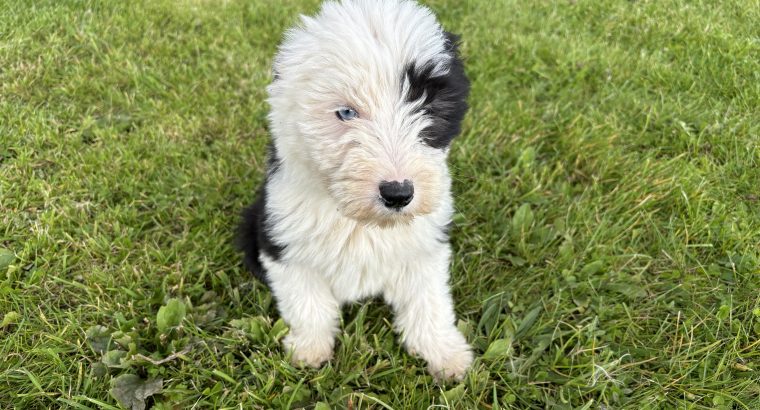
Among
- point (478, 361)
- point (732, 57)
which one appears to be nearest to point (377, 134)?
point (478, 361)

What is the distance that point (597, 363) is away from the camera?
2541 mm

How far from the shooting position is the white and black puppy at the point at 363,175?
6.33 ft

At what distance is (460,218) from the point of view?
336 centimetres

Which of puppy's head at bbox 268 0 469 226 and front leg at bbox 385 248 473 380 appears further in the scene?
front leg at bbox 385 248 473 380

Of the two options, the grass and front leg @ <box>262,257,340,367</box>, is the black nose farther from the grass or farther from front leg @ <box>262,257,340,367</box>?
the grass

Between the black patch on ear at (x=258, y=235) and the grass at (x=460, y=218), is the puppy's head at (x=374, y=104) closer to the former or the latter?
the black patch on ear at (x=258, y=235)

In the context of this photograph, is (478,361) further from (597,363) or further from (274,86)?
(274,86)

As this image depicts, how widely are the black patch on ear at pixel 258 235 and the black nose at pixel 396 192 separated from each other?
0.75m

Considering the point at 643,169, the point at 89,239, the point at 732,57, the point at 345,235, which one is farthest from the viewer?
the point at 732,57

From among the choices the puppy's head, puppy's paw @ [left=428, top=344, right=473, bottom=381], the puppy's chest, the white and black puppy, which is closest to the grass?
puppy's paw @ [left=428, top=344, right=473, bottom=381]

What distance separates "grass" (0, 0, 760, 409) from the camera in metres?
2.47

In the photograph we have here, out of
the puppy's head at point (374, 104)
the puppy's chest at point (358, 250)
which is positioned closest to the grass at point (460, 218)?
the puppy's chest at point (358, 250)

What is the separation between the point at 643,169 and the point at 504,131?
109cm

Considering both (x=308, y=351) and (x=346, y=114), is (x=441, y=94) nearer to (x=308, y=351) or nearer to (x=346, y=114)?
(x=346, y=114)
